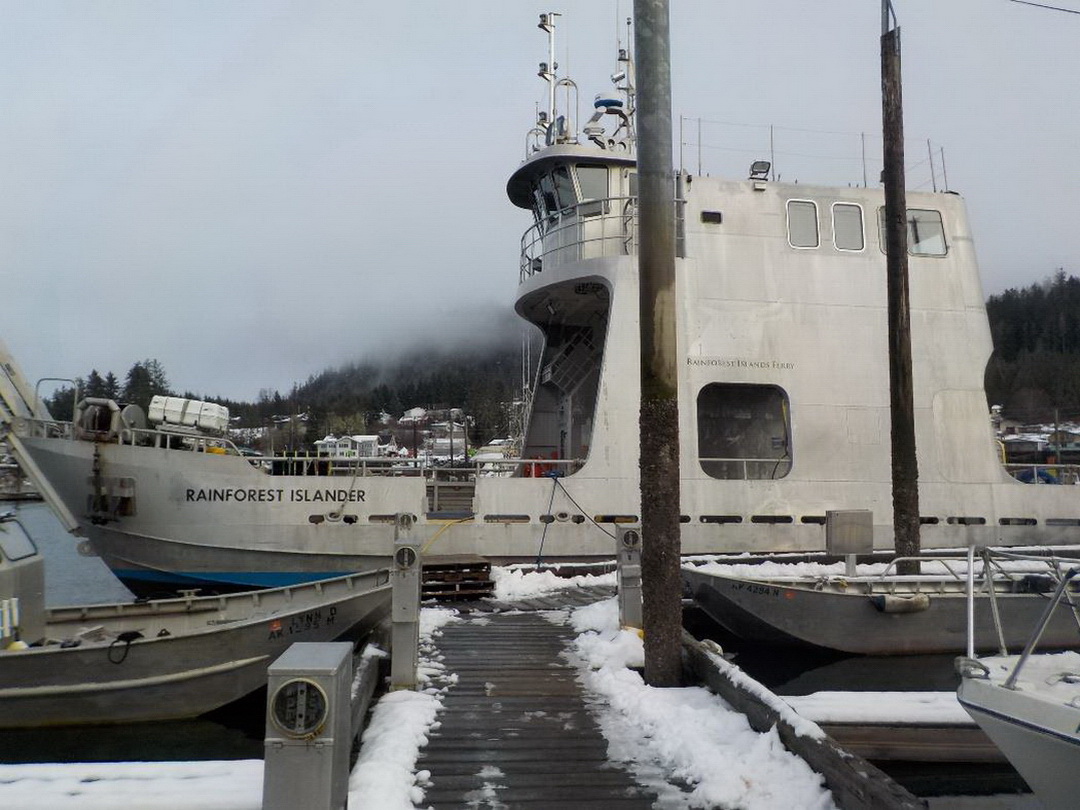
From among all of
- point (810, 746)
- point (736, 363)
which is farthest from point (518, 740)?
point (736, 363)

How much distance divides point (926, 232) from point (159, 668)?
13184mm

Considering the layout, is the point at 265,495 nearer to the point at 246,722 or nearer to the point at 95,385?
the point at 246,722

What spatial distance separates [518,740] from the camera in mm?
4777

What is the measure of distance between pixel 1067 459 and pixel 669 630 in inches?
2514

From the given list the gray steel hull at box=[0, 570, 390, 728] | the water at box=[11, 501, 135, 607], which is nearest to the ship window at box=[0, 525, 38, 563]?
the gray steel hull at box=[0, 570, 390, 728]

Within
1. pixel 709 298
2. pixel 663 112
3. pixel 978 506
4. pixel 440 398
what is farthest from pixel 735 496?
pixel 440 398

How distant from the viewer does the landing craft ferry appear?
11344 mm

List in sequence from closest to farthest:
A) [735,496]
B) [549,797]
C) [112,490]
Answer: [549,797], [112,490], [735,496]

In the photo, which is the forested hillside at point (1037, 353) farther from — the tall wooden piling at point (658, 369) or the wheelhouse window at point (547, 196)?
the tall wooden piling at point (658, 369)

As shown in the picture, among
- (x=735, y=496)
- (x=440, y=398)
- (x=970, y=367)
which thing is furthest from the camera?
(x=440, y=398)

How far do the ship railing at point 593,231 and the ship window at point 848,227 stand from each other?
11.3 feet

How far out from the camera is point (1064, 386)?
6650 centimetres

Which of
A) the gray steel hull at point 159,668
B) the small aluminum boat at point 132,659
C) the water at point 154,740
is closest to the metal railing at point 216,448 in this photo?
the small aluminum boat at point 132,659

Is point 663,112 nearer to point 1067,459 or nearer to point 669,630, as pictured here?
point 669,630
